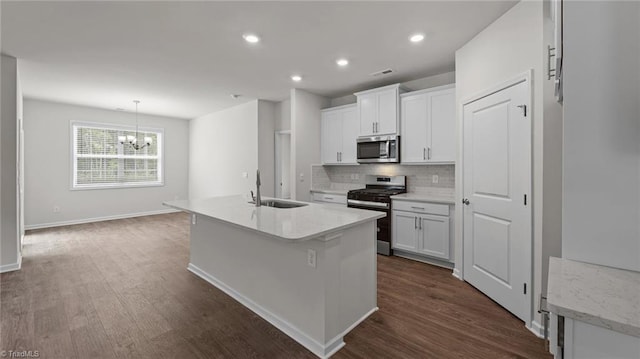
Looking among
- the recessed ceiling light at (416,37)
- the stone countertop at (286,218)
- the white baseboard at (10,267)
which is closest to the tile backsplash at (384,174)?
the recessed ceiling light at (416,37)

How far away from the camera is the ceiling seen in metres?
2.44

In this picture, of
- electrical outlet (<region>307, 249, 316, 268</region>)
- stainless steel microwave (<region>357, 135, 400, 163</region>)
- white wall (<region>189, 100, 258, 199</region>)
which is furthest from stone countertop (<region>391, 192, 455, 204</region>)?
white wall (<region>189, 100, 258, 199</region>)

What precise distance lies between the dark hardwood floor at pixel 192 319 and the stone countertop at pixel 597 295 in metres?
1.21

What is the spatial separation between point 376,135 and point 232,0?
274 centimetres

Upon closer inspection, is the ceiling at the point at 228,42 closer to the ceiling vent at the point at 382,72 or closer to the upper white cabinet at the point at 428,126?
the ceiling vent at the point at 382,72

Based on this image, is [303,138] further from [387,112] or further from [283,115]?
[387,112]

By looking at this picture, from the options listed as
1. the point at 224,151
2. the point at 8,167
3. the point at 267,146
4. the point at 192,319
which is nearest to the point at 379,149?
the point at 267,146

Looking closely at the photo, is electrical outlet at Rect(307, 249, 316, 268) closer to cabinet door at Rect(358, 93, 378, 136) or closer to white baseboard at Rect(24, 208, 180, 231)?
cabinet door at Rect(358, 93, 378, 136)

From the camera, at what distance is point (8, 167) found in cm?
340

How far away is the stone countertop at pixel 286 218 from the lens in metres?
1.82

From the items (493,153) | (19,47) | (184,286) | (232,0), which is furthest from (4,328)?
(493,153)

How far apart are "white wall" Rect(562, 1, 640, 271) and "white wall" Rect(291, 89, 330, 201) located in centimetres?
405

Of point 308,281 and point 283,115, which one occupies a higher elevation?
point 283,115

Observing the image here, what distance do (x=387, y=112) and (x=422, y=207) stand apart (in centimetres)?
153
